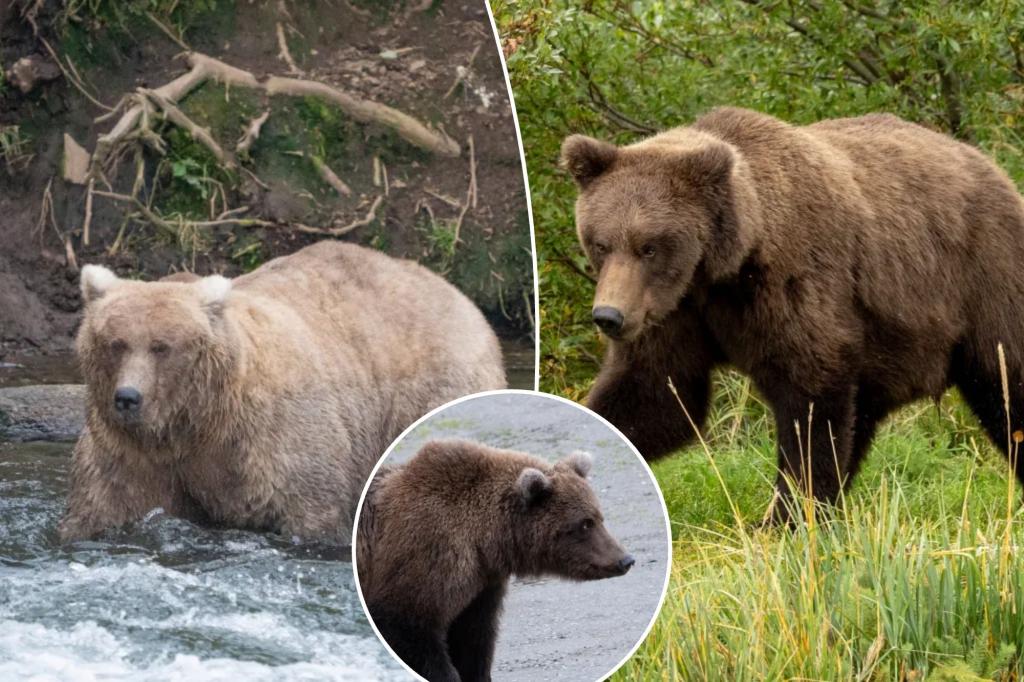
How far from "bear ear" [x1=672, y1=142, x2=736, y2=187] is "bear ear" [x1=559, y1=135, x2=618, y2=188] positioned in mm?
226

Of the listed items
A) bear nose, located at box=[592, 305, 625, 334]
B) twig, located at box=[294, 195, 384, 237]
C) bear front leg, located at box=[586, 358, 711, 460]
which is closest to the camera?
twig, located at box=[294, 195, 384, 237]

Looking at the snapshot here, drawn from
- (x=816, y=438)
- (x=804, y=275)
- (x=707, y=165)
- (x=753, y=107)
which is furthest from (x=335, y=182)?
(x=753, y=107)

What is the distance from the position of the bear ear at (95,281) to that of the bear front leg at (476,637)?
45.8 inches

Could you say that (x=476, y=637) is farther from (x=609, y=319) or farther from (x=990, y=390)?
(x=990, y=390)

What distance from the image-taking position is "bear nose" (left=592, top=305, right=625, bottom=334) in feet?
15.8

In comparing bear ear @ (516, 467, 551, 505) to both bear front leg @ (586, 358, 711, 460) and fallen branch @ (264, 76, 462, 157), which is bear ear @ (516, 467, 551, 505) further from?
bear front leg @ (586, 358, 711, 460)

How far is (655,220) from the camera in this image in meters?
4.99

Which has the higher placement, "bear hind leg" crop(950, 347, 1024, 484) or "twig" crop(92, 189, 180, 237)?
"twig" crop(92, 189, 180, 237)

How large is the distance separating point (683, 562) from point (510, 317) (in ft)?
6.13

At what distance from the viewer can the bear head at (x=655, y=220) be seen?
195 inches

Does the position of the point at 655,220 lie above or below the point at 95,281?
below

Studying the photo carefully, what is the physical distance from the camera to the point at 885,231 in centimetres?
568

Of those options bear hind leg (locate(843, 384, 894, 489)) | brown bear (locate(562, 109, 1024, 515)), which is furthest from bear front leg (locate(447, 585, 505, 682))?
bear hind leg (locate(843, 384, 894, 489))

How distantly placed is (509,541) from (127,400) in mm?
991
